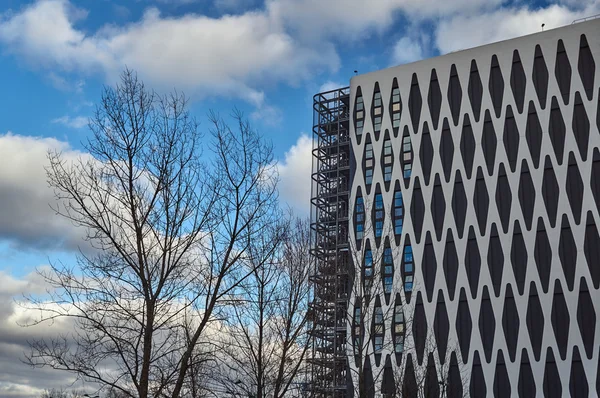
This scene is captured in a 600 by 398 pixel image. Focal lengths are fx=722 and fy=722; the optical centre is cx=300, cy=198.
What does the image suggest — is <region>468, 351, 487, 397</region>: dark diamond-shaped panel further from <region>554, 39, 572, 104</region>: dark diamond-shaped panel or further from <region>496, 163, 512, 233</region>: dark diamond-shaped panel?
<region>554, 39, 572, 104</region>: dark diamond-shaped panel

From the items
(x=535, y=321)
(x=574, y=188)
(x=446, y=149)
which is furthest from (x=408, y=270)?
(x=574, y=188)

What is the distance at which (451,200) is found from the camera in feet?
194

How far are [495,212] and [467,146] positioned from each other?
636cm

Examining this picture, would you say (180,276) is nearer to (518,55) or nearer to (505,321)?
(505,321)

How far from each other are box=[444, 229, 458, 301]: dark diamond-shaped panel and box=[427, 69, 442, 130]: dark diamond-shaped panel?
33.9 feet

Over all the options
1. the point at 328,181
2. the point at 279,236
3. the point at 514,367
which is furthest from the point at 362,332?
the point at 328,181

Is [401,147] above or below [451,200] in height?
above

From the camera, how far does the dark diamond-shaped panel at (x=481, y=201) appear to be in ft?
189

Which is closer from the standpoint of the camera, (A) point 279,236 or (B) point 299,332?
(A) point 279,236

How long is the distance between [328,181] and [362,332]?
4867 cm

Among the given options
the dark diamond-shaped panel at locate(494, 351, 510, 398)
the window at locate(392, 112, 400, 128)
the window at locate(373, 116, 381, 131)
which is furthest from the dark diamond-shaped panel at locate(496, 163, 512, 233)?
the window at locate(373, 116, 381, 131)

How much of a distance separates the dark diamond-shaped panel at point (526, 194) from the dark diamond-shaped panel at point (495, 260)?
101 inches

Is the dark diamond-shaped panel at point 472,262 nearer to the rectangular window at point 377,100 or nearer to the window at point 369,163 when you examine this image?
the window at point 369,163

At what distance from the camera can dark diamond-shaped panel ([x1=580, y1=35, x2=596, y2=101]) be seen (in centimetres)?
5722
